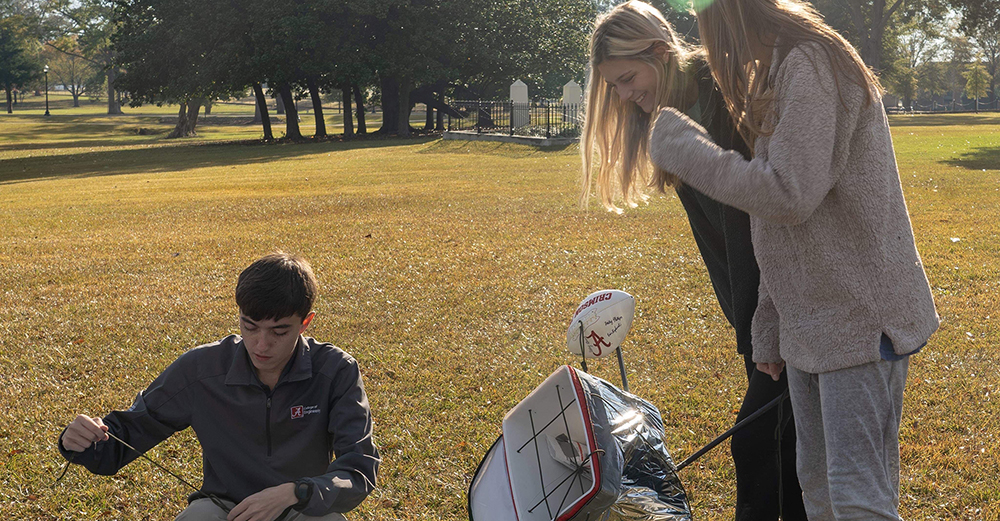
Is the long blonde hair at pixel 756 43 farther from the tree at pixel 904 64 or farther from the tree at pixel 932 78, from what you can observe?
the tree at pixel 932 78

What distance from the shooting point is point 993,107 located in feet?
Result: 275

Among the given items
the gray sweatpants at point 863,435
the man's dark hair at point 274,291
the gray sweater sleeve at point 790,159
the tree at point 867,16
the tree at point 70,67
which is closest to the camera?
the gray sweater sleeve at point 790,159

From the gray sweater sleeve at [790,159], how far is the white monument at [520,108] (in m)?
27.0

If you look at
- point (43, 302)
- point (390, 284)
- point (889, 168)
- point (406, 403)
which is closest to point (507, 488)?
point (889, 168)

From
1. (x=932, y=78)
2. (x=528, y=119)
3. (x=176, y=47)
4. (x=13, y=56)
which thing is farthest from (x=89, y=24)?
(x=932, y=78)

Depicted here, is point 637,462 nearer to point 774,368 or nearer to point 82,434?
point 774,368

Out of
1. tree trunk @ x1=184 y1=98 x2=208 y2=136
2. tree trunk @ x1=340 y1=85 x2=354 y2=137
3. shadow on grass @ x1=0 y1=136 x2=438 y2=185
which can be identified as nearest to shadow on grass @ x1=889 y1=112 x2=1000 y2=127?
shadow on grass @ x1=0 y1=136 x2=438 y2=185

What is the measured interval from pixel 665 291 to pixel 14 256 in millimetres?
7301

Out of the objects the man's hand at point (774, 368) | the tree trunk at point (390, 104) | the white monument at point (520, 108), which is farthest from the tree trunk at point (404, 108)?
the man's hand at point (774, 368)

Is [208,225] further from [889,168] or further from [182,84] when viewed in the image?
[182,84]

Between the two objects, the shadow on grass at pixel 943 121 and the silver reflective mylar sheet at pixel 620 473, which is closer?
the silver reflective mylar sheet at pixel 620 473

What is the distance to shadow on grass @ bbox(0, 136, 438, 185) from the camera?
73.9 feet

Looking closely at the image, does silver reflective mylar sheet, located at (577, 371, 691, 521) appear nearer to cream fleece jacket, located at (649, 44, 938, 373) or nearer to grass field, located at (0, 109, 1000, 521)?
cream fleece jacket, located at (649, 44, 938, 373)

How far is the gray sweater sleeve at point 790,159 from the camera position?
5.81 feet
